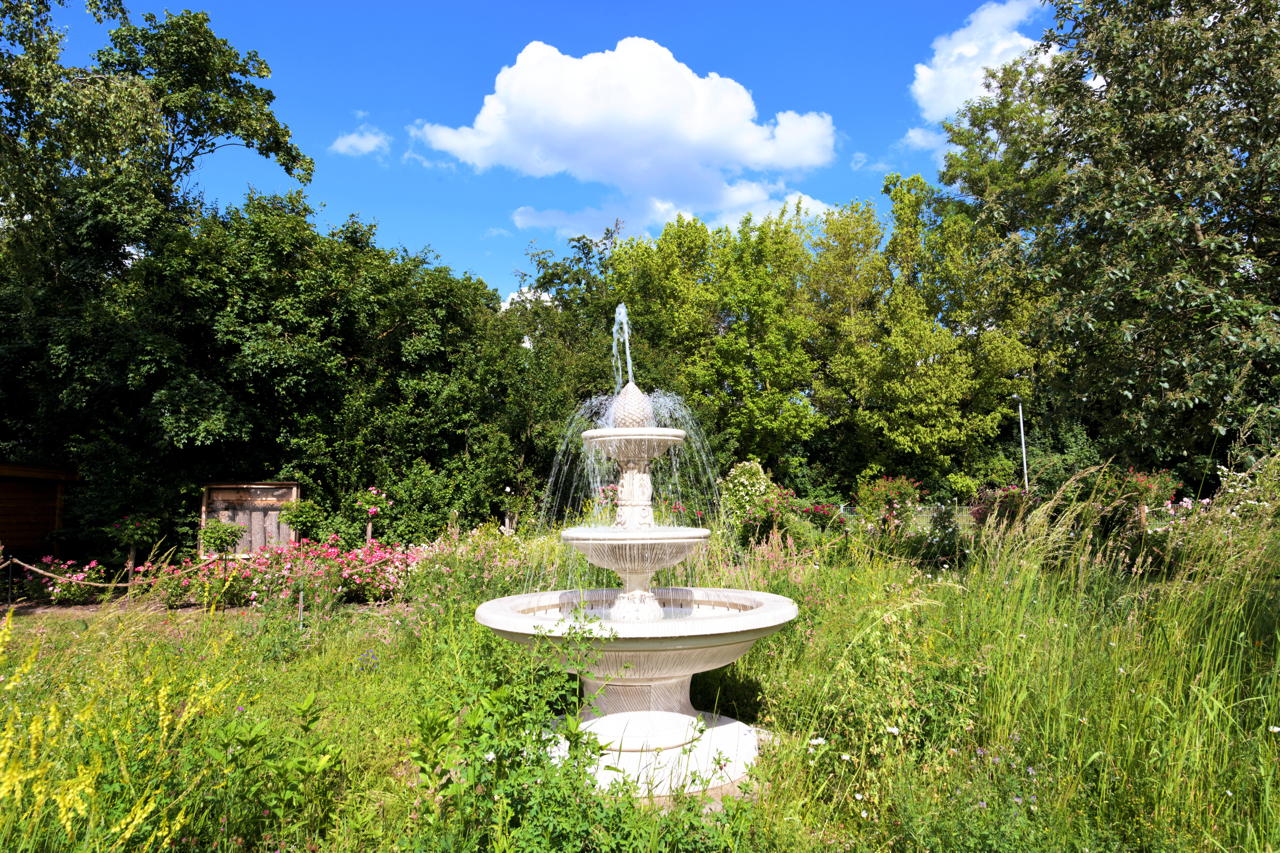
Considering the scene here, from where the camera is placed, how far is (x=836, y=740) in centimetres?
309

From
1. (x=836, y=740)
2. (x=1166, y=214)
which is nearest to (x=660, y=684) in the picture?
(x=836, y=740)

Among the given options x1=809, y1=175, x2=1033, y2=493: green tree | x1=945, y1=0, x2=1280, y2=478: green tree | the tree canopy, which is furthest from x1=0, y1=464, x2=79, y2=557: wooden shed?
x1=809, y1=175, x2=1033, y2=493: green tree

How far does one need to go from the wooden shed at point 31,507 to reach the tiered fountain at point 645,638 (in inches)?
363

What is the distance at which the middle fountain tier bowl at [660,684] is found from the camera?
3.24 m

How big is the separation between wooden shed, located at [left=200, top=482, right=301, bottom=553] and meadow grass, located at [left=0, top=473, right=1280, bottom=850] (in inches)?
203

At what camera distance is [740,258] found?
20312 millimetres

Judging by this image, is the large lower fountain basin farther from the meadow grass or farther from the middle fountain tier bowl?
the meadow grass

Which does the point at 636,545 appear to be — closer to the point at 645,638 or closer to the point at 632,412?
the point at 645,638

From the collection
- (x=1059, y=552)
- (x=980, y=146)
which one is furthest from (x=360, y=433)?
(x=980, y=146)

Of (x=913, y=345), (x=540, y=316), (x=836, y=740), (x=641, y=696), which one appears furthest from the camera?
(x=540, y=316)

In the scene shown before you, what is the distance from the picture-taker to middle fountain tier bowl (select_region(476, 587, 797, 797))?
10.6 feet

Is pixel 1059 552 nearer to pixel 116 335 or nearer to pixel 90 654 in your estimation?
pixel 90 654

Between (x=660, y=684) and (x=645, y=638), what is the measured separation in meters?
0.61

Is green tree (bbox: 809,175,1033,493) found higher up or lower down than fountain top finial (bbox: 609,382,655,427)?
higher up
